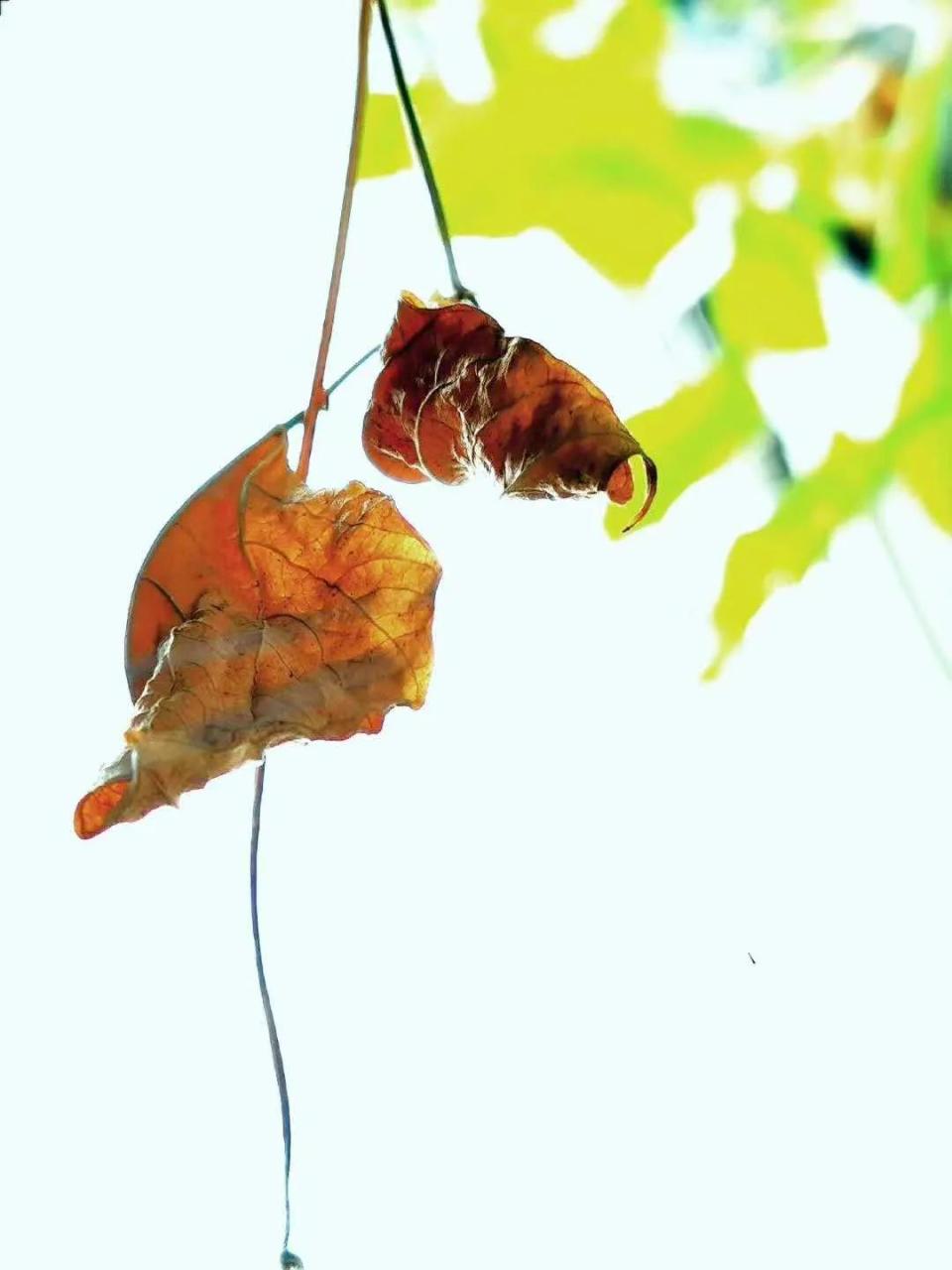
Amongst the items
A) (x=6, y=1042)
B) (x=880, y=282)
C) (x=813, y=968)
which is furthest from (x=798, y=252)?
(x=6, y=1042)

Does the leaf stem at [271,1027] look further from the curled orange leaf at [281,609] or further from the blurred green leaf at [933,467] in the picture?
the blurred green leaf at [933,467]

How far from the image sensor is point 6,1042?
1.67 feet

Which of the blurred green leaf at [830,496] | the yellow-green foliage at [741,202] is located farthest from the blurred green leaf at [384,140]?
the blurred green leaf at [830,496]

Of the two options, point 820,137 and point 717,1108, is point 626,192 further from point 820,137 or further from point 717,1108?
point 717,1108

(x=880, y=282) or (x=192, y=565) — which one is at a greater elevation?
(x=880, y=282)

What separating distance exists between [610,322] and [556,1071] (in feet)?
1.20

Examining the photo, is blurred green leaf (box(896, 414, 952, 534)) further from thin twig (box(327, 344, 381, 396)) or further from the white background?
thin twig (box(327, 344, 381, 396))

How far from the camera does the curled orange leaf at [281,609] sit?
0.40 metres

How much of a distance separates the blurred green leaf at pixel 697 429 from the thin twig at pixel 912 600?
85 millimetres

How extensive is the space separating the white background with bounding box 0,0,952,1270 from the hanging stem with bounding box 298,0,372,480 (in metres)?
0.06

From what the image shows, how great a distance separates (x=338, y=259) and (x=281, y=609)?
0.52 ft

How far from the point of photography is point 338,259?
0.48m

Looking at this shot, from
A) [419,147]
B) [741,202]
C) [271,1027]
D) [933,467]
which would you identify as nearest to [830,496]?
[933,467]

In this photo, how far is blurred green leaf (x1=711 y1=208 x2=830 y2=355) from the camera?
592mm
